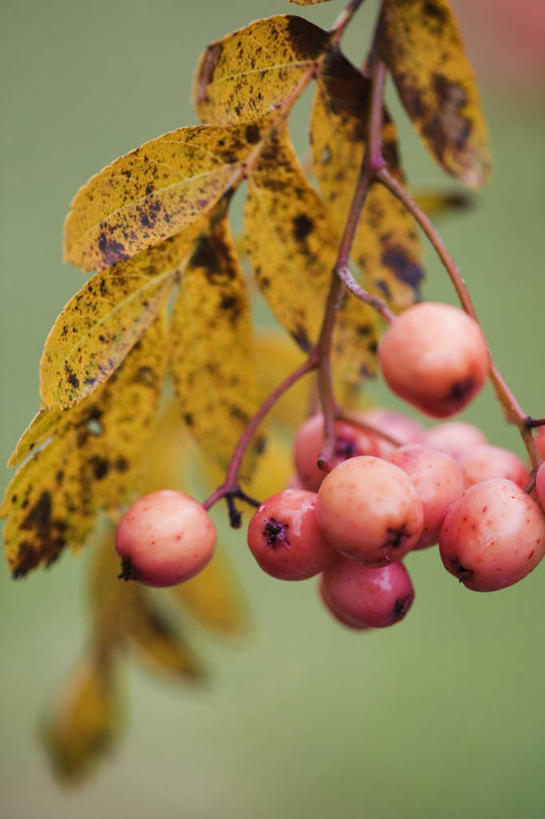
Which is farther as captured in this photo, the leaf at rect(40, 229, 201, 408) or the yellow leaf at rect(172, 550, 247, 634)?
the yellow leaf at rect(172, 550, 247, 634)

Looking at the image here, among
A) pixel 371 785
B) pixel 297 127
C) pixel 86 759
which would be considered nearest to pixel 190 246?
pixel 86 759

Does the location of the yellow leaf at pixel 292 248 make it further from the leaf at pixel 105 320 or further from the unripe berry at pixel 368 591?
the unripe berry at pixel 368 591

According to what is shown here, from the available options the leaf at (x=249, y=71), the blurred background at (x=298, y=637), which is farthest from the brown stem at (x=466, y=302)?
the blurred background at (x=298, y=637)

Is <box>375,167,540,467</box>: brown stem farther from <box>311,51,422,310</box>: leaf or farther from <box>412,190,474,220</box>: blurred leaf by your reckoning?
<box>412,190,474,220</box>: blurred leaf

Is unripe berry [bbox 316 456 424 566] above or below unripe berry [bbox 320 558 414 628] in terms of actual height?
above

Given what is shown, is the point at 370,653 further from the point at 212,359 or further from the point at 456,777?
the point at 212,359

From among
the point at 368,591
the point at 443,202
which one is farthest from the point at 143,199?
the point at 443,202

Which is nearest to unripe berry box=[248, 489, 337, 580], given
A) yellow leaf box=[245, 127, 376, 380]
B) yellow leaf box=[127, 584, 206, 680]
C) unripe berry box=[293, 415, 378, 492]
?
unripe berry box=[293, 415, 378, 492]
